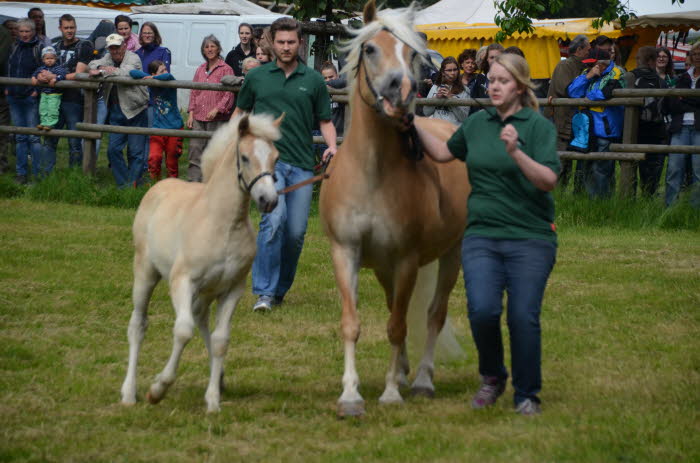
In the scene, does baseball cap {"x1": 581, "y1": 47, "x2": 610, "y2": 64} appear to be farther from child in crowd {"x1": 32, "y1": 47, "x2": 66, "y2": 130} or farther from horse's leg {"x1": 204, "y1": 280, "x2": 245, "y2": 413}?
horse's leg {"x1": 204, "y1": 280, "x2": 245, "y2": 413}

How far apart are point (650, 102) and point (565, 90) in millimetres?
1124

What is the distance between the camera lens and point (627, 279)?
988 cm

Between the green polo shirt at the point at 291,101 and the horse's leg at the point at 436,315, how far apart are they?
1726 mm

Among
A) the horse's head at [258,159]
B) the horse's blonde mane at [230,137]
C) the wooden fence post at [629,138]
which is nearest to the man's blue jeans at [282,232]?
the horse's blonde mane at [230,137]

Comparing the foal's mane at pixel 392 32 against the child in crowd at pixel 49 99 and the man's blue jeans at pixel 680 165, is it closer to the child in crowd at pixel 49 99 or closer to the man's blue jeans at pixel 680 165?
the man's blue jeans at pixel 680 165

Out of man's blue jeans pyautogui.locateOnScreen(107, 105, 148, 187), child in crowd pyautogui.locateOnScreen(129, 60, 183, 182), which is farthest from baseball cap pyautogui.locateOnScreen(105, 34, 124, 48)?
man's blue jeans pyautogui.locateOnScreen(107, 105, 148, 187)

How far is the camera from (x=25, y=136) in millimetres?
14828

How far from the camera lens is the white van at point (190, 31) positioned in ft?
71.9

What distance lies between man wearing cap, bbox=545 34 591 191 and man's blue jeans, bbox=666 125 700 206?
1151mm

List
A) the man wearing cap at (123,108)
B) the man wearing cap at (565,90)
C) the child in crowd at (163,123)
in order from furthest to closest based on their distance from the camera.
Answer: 1. the man wearing cap at (123,108)
2. the child in crowd at (163,123)
3. the man wearing cap at (565,90)

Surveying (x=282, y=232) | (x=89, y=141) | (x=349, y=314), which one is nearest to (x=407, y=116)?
(x=349, y=314)

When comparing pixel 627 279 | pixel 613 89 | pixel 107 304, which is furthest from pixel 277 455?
pixel 613 89

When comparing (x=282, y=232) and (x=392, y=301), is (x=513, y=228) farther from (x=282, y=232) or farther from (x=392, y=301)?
(x=282, y=232)

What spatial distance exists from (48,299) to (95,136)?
6.00m
